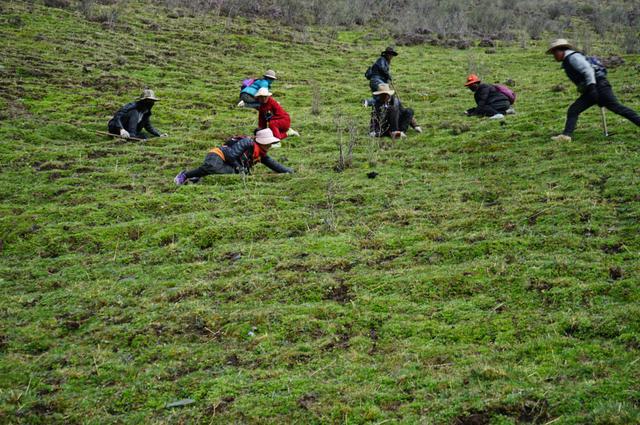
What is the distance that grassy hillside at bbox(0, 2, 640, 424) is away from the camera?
17.4 feet

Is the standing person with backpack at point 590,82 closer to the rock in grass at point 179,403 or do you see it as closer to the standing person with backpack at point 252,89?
the standing person with backpack at point 252,89

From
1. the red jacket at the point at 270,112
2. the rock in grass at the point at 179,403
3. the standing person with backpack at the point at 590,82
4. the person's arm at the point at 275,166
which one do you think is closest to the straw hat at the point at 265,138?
the person's arm at the point at 275,166

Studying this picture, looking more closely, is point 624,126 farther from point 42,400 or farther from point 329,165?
point 42,400

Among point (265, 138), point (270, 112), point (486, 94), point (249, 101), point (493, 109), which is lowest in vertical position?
point (265, 138)

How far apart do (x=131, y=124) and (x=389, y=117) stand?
7.84m

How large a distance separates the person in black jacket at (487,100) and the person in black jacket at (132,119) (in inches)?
387

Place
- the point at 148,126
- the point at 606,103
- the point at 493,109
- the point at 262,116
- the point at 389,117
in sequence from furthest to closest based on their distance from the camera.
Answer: the point at 493,109, the point at 148,126, the point at 389,117, the point at 262,116, the point at 606,103

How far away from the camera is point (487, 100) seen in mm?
17375

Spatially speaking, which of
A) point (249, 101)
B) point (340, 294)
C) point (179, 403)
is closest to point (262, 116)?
point (249, 101)

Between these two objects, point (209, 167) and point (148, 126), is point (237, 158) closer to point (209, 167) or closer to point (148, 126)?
point (209, 167)

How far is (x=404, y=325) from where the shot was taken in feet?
21.4

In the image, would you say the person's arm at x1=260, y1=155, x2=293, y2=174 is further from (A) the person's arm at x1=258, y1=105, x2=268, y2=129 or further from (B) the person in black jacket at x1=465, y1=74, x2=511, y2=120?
(B) the person in black jacket at x1=465, y1=74, x2=511, y2=120

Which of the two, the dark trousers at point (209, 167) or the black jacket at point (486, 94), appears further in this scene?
the black jacket at point (486, 94)

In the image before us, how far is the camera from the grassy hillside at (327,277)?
530 cm
